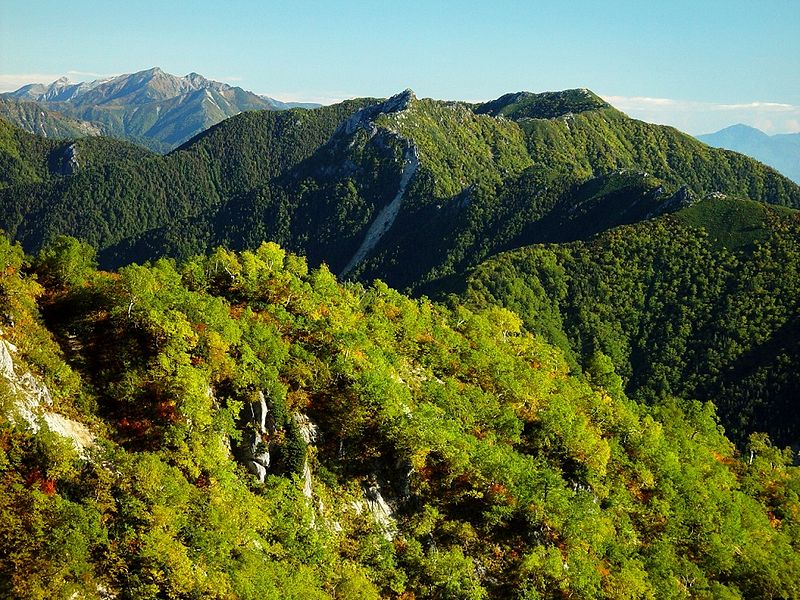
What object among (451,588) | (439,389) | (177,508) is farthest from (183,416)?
(439,389)

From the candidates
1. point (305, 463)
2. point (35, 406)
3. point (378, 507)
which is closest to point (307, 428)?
point (305, 463)

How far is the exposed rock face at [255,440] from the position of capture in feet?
168

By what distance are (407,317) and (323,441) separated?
33229 millimetres

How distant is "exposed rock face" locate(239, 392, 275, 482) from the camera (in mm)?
51281

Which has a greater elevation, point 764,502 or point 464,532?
point 464,532

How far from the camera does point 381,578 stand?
167 ft

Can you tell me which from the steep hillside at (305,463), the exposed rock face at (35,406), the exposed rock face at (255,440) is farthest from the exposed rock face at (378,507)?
the exposed rock face at (35,406)

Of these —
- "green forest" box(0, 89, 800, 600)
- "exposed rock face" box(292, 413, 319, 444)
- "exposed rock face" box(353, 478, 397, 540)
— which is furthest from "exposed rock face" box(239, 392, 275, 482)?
"exposed rock face" box(353, 478, 397, 540)

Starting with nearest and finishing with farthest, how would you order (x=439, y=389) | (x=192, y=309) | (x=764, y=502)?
1. (x=192, y=309)
2. (x=439, y=389)
3. (x=764, y=502)

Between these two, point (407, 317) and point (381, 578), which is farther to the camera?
point (407, 317)

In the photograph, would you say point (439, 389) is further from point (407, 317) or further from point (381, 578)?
point (381, 578)

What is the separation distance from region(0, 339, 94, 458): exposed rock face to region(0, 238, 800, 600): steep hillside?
174mm

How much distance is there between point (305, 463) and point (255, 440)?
4.61 metres

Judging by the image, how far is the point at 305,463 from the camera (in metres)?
53.3
